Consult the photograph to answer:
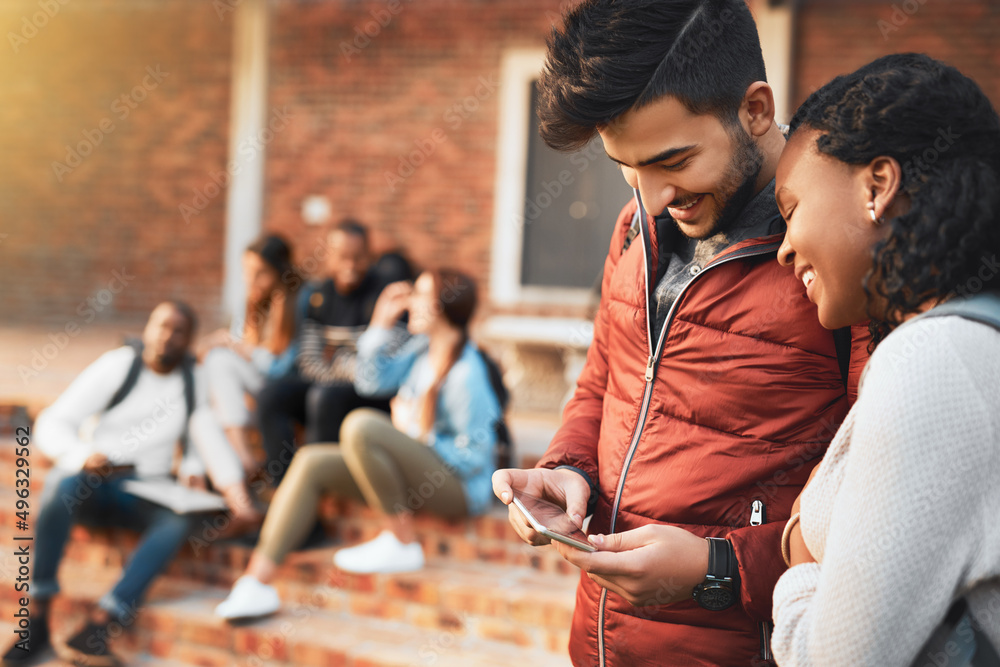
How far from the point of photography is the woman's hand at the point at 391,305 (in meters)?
4.23

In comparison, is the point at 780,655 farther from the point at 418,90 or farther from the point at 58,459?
the point at 418,90

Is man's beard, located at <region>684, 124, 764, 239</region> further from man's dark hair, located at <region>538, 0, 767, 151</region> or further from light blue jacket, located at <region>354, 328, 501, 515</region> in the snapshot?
light blue jacket, located at <region>354, 328, 501, 515</region>

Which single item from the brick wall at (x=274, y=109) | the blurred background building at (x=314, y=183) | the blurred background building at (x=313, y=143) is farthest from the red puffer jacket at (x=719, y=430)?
the brick wall at (x=274, y=109)

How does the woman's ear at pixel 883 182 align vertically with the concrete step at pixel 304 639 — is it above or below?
above

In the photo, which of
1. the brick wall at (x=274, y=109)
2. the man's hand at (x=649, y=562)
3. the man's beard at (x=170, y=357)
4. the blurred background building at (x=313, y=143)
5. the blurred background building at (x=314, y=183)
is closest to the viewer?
the man's hand at (x=649, y=562)

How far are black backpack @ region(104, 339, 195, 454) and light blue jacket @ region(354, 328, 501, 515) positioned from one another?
0.82 metres

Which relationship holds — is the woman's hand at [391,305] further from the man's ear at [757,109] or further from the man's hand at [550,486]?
the man's ear at [757,109]

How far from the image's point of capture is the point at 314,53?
7.61 metres

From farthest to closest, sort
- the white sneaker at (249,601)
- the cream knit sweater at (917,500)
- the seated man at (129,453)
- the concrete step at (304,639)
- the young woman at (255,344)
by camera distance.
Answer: the young woman at (255,344) < the seated man at (129,453) < the white sneaker at (249,601) < the concrete step at (304,639) < the cream knit sweater at (917,500)

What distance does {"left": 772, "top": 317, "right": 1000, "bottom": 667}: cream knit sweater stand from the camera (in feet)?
2.57

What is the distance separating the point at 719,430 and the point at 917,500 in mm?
462

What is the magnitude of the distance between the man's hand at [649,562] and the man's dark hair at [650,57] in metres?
0.60

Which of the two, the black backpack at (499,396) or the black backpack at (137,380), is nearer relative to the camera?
the black backpack at (137,380)

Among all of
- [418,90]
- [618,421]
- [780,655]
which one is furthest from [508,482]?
[418,90]
